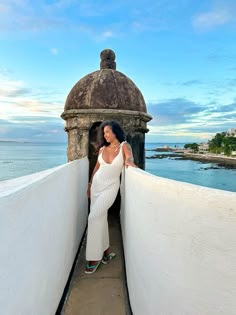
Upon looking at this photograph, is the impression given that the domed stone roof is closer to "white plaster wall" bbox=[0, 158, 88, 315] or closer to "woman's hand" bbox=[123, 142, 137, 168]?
"woman's hand" bbox=[123, 142, 137, 168]

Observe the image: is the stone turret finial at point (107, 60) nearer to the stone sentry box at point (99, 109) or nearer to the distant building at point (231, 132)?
the stone sentry box at point (99, 109)

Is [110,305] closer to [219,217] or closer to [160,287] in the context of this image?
[160,287]

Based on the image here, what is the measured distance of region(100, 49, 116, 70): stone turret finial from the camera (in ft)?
16.8

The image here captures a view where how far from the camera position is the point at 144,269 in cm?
186

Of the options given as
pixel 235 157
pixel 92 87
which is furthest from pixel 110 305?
pixel 235 157

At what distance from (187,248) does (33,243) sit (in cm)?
81

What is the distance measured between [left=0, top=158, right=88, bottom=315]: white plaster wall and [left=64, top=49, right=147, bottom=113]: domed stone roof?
7.72 feet

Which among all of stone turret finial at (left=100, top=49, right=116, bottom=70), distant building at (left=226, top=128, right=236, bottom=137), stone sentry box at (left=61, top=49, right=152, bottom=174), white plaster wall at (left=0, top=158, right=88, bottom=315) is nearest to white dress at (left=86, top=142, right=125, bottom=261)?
white plaster wall at (left=0, top=158, right=88, bottom=315)

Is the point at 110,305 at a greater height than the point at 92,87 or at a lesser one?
lesser

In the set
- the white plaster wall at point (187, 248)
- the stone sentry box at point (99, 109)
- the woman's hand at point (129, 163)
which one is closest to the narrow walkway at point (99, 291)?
the white plaster wall at point (187, 248)

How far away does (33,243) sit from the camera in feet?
5.06

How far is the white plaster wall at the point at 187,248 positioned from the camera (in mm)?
1067

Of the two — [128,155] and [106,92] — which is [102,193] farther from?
[106,92]

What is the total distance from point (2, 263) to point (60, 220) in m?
1.25
